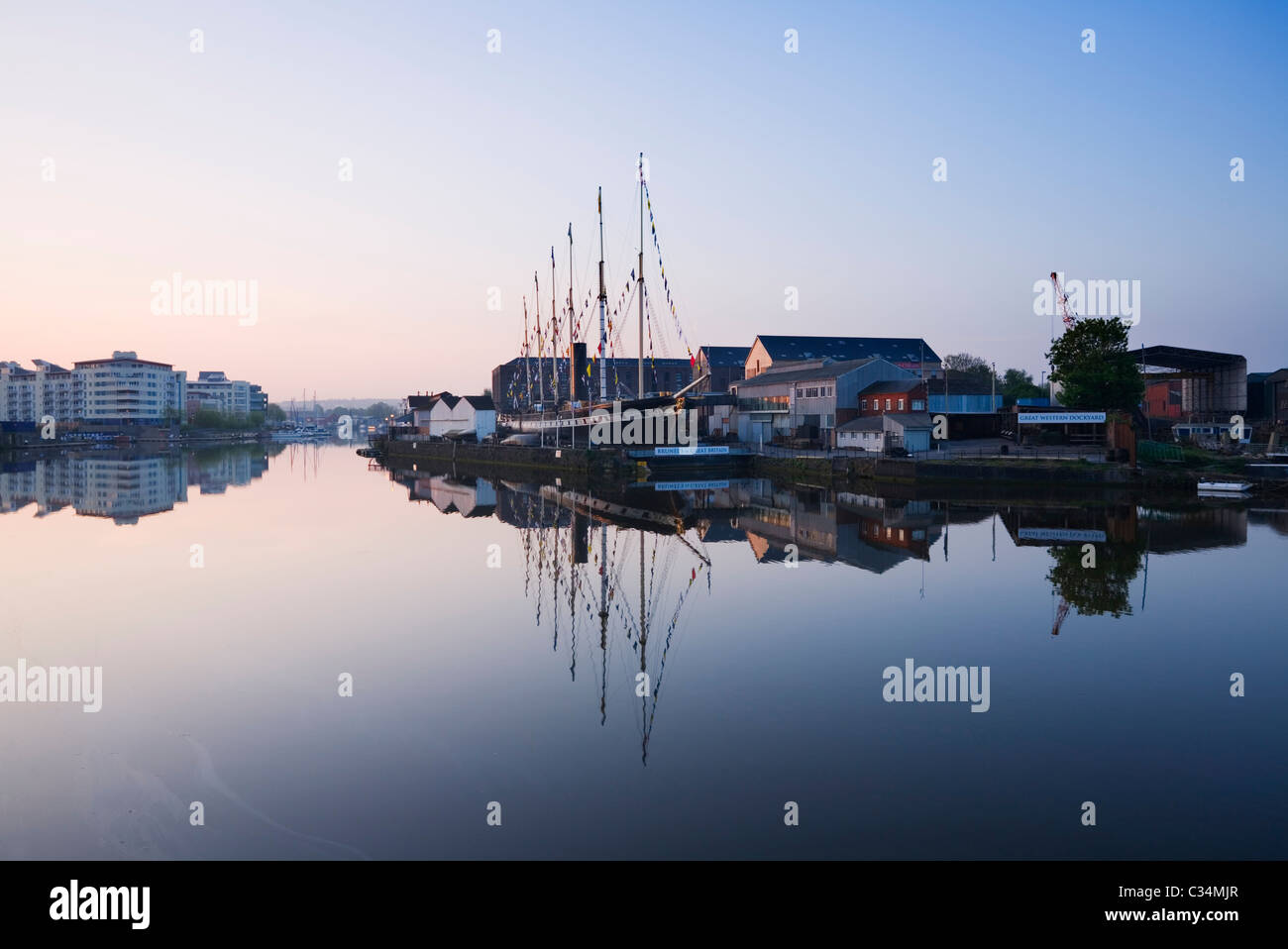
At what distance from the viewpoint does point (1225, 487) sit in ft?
102

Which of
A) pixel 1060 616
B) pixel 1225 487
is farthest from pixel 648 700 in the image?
pixel 1225 487

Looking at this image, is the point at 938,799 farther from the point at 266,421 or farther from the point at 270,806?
the point at 266,421

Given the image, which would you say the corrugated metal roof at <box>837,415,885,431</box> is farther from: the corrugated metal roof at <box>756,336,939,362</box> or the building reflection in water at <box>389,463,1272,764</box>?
the corrugated metal roof at <box>756,336,939,362</box>

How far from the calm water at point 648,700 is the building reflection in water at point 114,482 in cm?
1010

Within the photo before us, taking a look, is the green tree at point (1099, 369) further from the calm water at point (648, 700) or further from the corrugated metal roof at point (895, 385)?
the calm water at point (648, 700)

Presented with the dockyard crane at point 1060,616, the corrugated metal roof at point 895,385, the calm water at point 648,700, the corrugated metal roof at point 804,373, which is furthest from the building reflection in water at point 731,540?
the corrugated metal roof at point 804,373

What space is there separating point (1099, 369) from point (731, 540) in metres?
Result: 25.2

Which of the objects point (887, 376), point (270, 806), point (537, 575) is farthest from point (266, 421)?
point (270, 806)

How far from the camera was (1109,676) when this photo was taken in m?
10.7

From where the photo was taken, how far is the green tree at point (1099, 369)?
1537 inches

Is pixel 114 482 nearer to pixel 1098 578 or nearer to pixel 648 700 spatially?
A: pixel 648 700

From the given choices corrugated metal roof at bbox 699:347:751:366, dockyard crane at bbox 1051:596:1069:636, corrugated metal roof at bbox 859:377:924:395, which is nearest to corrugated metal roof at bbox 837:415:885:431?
corrugated metal roof at bbox 859:377:924:395

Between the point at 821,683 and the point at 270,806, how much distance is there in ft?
20.0
